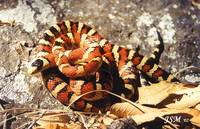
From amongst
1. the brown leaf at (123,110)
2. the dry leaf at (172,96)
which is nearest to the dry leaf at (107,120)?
the brown leaf at (123,110)

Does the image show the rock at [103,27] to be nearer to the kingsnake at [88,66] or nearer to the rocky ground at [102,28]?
the rocky ground at [102,28]

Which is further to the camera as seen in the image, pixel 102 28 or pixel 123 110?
pixel 102 28

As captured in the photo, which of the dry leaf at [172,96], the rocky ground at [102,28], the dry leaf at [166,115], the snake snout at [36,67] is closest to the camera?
the dry leaf at [166,115]

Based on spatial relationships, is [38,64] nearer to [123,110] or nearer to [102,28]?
[123,110]

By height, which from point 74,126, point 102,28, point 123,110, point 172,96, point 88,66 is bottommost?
point 74,126

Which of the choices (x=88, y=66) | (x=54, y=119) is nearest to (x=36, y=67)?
(x=88, y=66)

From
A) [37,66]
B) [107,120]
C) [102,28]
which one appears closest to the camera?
[107,120]

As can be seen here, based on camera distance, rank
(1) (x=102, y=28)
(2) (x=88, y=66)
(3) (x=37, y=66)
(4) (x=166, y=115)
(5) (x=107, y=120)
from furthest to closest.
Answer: (1) (x=102, y=28) < (3) (x=37, y=66) < (2) (x=88, y=66) < (5) (x=107, y=120) < (4) (x=166, y=115)

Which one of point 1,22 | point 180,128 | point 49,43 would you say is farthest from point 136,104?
point 1,22
